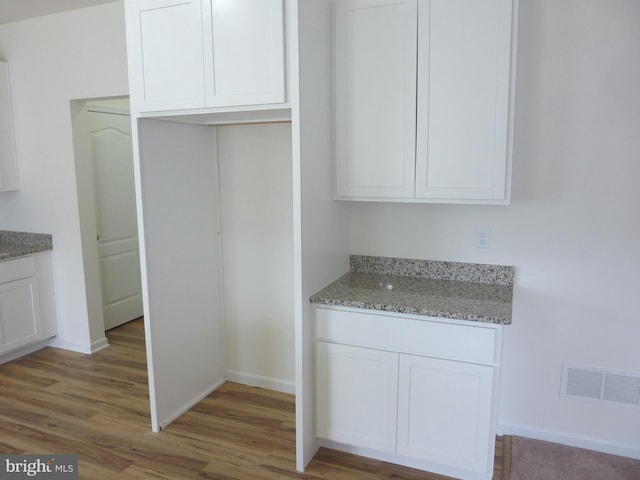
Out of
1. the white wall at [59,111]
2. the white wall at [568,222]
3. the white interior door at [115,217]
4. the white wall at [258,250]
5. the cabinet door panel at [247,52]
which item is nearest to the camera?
the cabinet door panel at [247,52]

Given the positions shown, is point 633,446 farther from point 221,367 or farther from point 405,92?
point 221,367

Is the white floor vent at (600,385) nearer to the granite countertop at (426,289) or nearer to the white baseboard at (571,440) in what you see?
the white baseboard at (571,440)

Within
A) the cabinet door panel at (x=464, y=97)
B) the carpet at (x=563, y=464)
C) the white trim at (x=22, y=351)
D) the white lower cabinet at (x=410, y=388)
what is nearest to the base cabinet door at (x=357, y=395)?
the white lower cabinet at (x=410, y=388)

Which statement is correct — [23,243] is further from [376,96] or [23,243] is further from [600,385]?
[600,385]

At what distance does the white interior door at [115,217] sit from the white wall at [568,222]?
9.98 ft

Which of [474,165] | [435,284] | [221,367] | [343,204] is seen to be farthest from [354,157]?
[221,367]

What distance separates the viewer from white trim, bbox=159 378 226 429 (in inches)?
112

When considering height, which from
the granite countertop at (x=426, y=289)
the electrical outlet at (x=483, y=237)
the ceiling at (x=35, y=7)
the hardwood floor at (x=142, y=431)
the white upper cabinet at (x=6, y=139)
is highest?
the ceiling at (x=35, y=7)

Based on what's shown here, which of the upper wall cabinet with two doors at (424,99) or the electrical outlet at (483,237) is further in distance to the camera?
the electrical outlet at (483,237)

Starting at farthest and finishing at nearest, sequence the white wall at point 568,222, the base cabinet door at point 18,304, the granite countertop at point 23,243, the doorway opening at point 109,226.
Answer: the doorway opening at point 109,226
the granite countertop at point 23,243
the base cabinet door at point 18,304
the white wall at point 568,222

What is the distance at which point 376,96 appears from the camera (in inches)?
93.8

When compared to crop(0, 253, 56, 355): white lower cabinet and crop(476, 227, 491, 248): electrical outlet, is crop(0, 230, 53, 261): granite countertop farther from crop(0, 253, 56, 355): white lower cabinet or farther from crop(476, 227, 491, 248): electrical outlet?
crop(476, 227, 491, 248): electrical outlet

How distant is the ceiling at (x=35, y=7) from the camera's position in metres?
3.25

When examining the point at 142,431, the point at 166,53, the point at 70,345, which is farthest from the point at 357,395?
the point at 70,345
